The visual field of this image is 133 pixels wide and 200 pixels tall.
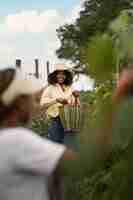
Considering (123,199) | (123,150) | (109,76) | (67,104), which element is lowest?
(67,104)

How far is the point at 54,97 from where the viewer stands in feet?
23.0

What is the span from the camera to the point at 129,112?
2393mm

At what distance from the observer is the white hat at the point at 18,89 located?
2.05 m

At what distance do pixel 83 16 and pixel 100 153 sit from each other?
41.0 m

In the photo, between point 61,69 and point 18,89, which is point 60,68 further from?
point 18,89

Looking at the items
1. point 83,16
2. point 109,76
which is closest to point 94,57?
point 109,76

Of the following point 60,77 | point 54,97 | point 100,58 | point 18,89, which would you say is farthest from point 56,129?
point 18,89

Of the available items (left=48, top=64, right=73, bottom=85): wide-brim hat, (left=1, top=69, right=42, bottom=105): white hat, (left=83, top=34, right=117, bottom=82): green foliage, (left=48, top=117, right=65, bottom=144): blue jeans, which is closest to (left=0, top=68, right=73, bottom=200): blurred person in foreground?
(left=1, top=69, right=42, bottom=105): white hat

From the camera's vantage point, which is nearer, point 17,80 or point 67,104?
point 17,80

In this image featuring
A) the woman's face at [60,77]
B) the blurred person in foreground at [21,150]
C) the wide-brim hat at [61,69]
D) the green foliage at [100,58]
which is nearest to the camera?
the blurred person in foreground at [21,150]

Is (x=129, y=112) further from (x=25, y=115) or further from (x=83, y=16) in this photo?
(x=83, y=16)

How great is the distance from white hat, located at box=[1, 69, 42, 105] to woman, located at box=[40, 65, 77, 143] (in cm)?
478

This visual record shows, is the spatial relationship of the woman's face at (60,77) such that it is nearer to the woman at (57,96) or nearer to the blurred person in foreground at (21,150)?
the woman at (57,96)

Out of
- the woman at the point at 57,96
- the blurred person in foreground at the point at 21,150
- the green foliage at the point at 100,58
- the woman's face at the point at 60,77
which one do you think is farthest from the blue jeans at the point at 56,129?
the blurred person in foreground at the point at 21,150
